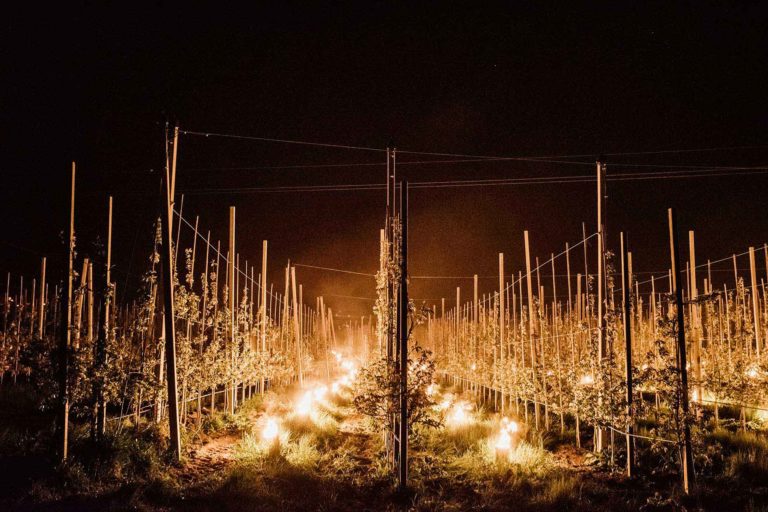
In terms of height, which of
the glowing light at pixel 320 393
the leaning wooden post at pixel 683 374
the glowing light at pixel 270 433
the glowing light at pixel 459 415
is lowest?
the glowing light at pixel 320 393

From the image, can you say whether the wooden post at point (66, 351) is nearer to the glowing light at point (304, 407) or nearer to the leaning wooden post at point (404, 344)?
the leaning wooden post at point (404, 344)

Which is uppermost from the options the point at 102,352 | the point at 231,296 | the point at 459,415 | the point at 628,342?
the point at 231,296

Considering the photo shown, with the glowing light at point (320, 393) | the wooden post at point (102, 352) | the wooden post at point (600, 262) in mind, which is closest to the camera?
the wooden post at point (102, 352)

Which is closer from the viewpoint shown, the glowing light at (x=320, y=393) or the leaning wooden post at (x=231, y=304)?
the leaning wooden post at (x=231, y=304)

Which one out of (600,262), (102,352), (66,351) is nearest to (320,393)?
(102,352)

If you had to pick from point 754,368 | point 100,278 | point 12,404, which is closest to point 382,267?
point 100,278

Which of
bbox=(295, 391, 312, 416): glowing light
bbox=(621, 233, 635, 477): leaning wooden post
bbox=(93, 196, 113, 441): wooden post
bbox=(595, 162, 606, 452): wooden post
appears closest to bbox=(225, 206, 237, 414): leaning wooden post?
bbox=(295, 391, 312, 416): glowing light

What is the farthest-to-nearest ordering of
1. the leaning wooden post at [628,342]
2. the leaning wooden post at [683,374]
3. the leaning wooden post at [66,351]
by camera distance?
the leaning wooden post at [628,342] < the leaning wooden post at [66,351] < the leaning wooden post at [683,374]

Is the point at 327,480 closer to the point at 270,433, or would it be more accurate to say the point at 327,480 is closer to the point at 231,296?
the point at 270,433

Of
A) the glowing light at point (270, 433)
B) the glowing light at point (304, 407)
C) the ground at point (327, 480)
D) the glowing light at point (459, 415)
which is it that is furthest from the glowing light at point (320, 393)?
the ground at point (327, 480)

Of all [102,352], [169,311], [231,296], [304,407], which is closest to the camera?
[102,352]

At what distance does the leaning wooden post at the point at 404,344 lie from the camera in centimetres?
962

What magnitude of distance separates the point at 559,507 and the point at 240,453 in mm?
6575

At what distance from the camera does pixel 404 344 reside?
32.3ft
